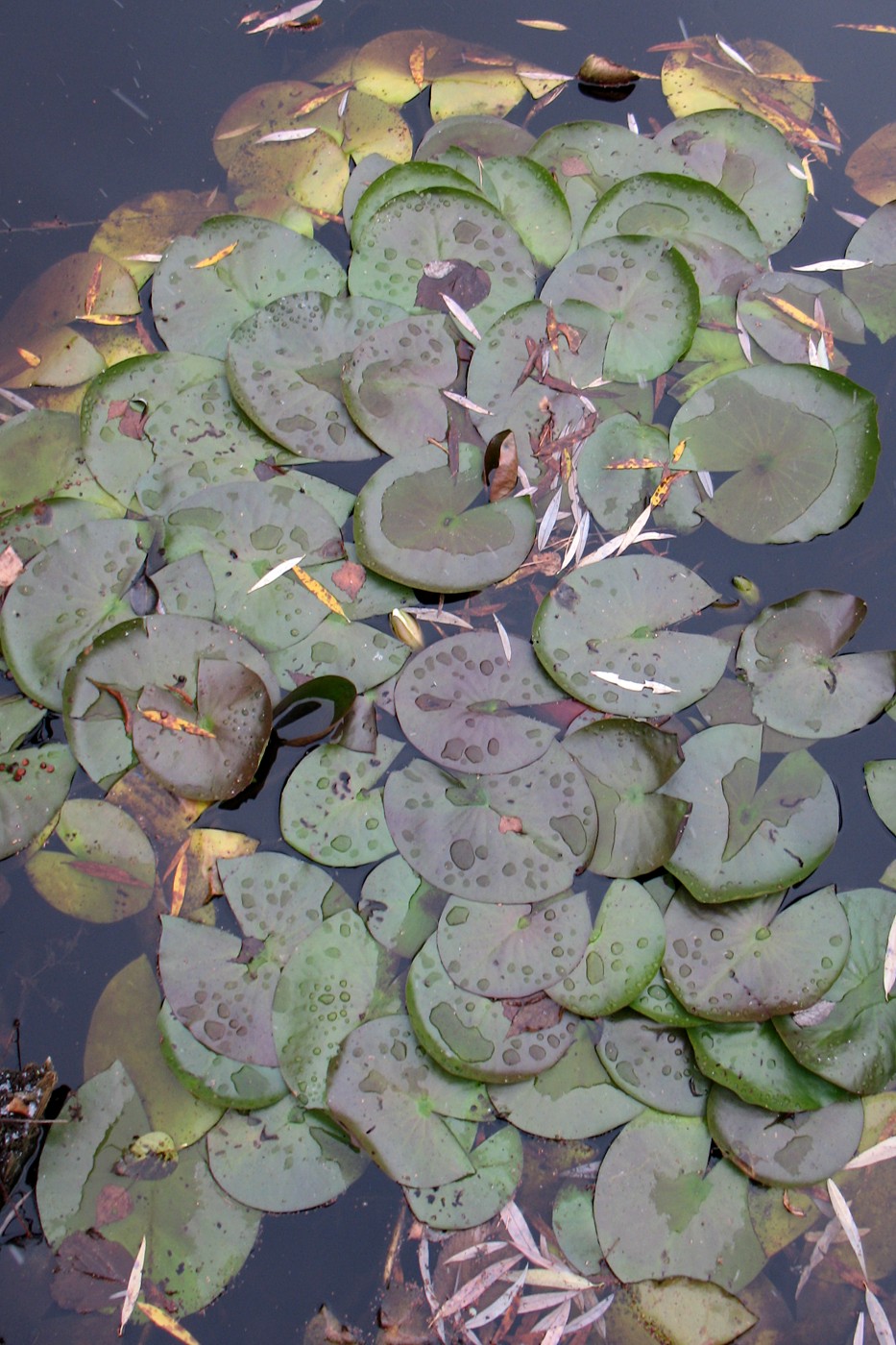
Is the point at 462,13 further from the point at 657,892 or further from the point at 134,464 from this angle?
the point at 657,892

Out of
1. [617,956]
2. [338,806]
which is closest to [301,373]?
[338,806]

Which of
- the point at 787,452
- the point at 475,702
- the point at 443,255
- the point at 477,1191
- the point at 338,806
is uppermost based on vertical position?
the point at 443,255

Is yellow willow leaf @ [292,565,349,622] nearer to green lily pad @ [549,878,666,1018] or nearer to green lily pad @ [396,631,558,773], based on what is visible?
green lily pad @ [396,631,558,773]

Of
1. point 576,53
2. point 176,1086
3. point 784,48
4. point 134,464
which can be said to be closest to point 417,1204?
point 176,1086

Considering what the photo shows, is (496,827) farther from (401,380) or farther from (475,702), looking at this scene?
(401,380)

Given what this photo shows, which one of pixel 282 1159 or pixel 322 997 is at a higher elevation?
pixel 322 997

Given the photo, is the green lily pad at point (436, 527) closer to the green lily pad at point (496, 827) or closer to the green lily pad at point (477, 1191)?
the green lily pad at point (496, 827)

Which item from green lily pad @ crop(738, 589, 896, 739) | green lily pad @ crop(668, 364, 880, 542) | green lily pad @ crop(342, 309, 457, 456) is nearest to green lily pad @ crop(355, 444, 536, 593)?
green lily pad @ crop(342, 309, 457, 456)
